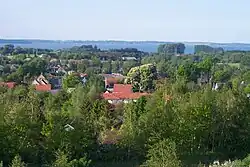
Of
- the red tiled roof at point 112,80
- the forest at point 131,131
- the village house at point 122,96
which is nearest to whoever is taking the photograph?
the forest at point 131,131

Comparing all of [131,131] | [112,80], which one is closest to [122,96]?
[112,80]

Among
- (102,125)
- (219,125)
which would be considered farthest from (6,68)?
(219,125)

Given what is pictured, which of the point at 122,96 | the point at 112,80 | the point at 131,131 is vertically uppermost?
the point at 131,131

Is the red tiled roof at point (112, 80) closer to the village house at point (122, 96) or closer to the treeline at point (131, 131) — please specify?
the village house at point (122, 96)

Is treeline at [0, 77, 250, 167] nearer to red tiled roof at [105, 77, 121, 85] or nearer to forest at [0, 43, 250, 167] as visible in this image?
forest at [0, 43, 250, 167]

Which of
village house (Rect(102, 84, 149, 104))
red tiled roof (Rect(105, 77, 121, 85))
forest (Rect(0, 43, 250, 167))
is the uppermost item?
forest (Rect(0, 43, 250, 167))

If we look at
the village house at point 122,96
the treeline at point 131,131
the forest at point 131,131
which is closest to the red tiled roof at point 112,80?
the village house at point 122,96

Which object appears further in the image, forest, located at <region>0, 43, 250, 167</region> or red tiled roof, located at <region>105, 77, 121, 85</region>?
red tiled roof, located at <region>105, 77, 121, 85</region>

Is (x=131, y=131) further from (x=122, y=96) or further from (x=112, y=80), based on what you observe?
(x=112, y=80)

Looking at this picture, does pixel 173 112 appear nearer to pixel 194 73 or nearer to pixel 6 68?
pixel 194 73

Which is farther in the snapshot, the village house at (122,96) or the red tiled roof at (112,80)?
the red tiled roof at (112,80)

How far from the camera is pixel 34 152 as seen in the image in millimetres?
18469

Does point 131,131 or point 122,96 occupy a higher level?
point 131,131

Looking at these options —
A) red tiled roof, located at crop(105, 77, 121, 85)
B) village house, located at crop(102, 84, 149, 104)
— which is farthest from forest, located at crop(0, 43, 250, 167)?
red tiled roof, located at crop(105, 77, 121, 85)
